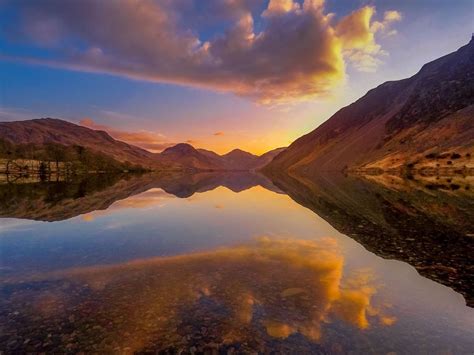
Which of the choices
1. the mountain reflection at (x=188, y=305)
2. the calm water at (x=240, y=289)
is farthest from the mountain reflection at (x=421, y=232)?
the mountain reflection at (x=188, y=305)

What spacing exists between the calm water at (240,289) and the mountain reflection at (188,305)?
41mm

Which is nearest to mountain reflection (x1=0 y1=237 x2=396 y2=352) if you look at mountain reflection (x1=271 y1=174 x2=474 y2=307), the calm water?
the calm water

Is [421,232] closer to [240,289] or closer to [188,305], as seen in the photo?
[240,289]

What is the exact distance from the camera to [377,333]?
912 centimetres

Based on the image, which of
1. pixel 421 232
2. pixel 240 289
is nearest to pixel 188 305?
pixel 240 289

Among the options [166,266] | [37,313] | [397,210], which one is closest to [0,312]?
[37,313]

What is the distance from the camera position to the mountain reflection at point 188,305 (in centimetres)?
891

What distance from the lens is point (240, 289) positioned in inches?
489

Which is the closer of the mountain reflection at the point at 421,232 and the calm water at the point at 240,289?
the calm water at the point at 240,289

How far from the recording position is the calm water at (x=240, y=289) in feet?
29.0

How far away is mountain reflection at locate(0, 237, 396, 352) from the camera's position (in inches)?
351

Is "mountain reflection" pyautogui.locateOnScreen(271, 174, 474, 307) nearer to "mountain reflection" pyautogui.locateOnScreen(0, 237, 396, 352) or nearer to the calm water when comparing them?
the calm water

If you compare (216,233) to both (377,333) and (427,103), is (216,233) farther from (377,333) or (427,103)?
(427,103)

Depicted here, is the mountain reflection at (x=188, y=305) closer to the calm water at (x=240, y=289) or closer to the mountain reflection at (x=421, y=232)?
the calm water at (x=240, y=289)
